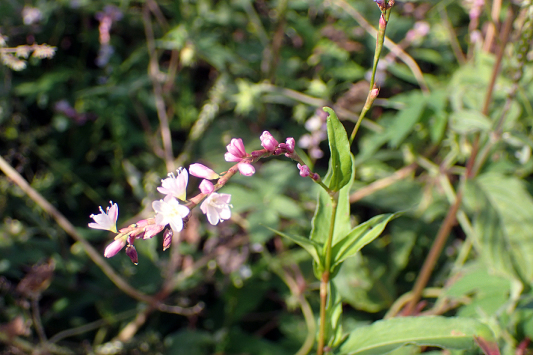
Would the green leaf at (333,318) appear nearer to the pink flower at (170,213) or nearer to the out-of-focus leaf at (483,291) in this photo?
the pink flower at (170,213)

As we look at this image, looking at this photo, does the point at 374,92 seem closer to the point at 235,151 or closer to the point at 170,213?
the point at 235,151

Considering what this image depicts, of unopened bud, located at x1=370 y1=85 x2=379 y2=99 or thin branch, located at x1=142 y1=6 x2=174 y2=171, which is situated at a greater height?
unopened bud, located at x1=370 y1=85 x2=379 y2=99

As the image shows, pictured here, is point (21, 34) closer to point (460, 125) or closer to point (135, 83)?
point (135, 83)

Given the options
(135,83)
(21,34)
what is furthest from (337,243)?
(21,34)

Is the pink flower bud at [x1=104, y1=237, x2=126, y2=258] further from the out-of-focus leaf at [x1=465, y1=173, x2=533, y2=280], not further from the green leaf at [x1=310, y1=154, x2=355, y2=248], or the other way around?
the out-of-focus leaf at [x1=465, y1=173, x2=533, y2=280]

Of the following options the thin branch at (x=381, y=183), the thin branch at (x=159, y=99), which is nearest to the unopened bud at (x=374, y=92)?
the thin branch at (x=381, y=183)

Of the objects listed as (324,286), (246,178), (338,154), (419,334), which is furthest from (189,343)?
(338,154)

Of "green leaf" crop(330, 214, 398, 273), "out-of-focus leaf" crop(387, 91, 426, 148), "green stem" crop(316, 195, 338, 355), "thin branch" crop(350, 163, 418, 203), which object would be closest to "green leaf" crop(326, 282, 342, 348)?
"green stem" crop(316, 195, 338, 355)
